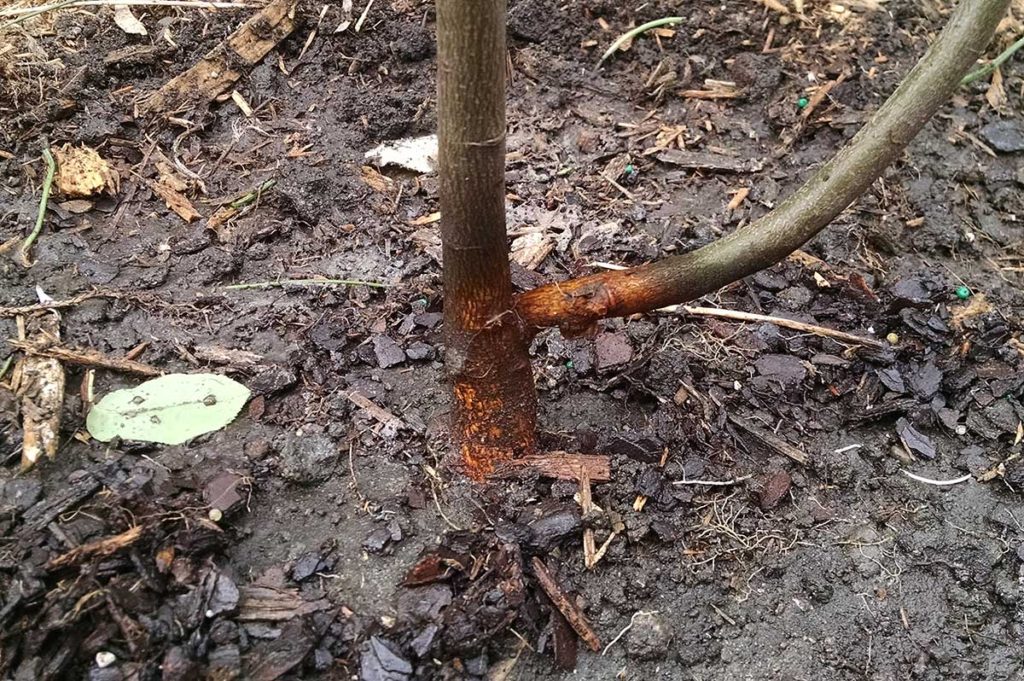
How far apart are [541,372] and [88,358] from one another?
1194 mm

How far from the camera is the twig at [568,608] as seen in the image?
68.3 inches

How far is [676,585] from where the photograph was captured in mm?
1840

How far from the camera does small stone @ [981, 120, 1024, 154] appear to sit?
2.87 meters

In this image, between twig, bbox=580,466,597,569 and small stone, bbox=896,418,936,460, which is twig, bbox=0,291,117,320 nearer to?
twig, bbox=580,466,597,569

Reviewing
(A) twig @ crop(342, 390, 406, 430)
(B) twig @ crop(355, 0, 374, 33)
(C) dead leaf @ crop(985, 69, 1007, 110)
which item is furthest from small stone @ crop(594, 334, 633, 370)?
(C) dead leaf @ crop(985, 69, 1007, 110)

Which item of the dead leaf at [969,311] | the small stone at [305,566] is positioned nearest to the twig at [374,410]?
the small stone at [305,566]

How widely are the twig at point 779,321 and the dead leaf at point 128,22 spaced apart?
2.11 m

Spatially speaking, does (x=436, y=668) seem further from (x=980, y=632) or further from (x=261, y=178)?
(x=261, y=178)

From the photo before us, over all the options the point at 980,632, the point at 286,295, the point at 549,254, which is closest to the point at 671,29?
the point at 549,254

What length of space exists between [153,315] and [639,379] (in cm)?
137

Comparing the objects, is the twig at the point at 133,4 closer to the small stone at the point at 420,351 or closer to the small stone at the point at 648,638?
the small stone at the point at 420,351

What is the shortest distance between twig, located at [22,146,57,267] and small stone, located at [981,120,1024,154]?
10.6 ft

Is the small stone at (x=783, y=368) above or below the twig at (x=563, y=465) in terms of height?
above

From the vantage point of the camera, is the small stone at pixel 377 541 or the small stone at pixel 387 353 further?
the small stone at pixel 387 353
